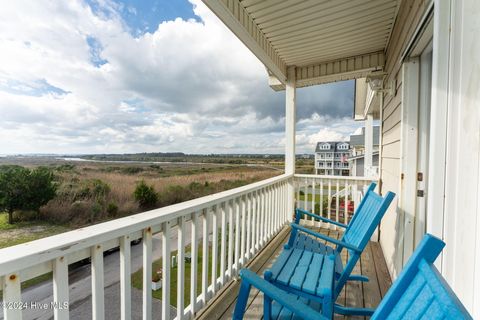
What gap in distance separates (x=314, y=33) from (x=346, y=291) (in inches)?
111

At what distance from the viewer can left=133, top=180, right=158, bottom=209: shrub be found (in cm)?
273

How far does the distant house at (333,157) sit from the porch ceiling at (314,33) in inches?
119

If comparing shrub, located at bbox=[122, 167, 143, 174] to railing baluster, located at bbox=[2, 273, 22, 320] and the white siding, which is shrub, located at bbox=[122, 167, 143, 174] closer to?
railing baluster, located at bbox=[2, 273, 22, 320]

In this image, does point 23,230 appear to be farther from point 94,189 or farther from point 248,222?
point 248,222

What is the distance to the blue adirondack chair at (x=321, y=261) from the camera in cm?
145

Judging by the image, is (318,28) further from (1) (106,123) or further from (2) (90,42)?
(1) (106,123)

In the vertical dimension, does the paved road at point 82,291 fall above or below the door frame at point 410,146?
below

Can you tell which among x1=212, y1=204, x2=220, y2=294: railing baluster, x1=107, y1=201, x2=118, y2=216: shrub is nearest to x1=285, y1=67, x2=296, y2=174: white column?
x1=212, y1=204, x2=220, y2=294: railing baluster

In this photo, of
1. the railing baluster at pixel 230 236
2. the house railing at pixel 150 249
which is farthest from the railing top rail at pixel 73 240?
the railing baluster at pixel 230 236

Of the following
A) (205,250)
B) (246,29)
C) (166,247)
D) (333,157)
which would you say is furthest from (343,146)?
(166,247)

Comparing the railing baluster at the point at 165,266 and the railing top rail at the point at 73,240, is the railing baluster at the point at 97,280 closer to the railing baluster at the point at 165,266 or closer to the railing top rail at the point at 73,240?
the railing top rail at the point at 73,240

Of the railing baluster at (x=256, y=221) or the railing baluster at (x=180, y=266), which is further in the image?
the railing baluster at (x=256, y=221)

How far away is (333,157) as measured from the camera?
741 cm

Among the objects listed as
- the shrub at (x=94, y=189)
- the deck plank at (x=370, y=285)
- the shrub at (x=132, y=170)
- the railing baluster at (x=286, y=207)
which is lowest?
the deck plank at (x=370, y=285)
